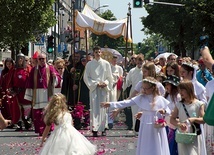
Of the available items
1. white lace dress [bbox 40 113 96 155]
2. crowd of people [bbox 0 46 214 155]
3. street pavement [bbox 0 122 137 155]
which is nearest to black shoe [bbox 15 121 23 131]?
crowd of people [bbox 0 46 214 155]

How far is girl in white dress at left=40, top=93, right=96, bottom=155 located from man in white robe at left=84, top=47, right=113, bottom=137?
24.6 ft

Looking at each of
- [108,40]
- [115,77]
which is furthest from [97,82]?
[108,40]

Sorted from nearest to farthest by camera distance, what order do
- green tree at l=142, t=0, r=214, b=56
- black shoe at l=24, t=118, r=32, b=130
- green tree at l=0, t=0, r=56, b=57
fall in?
black shoe at l=24, t=118, r=32, b=130 < green tree at l=0, t=0, r=56, b=57 < green tree at l=142, t=0, r=214, b=56

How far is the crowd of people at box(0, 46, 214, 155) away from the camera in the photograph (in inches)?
447

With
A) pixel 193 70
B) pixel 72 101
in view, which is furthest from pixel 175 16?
pixel 193 70

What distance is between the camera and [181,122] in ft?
35.1

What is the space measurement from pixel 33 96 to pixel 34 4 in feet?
80.7

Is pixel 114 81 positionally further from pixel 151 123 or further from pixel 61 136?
pixel 151 123

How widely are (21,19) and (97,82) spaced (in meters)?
25.0

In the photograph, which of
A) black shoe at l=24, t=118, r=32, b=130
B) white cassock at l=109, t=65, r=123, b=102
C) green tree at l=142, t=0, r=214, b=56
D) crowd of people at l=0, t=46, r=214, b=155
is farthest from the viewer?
green tree at l=142, t=0, r=214, b=56

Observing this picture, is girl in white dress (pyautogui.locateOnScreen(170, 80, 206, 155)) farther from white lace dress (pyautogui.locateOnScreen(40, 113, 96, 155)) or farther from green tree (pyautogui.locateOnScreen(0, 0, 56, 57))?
green tree (pyautogui.locateOnScreen(0, 0, 56, 57))

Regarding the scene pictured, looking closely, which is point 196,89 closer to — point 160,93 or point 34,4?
point 160,93

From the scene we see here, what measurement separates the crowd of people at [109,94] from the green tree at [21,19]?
663 inches

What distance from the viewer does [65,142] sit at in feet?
40.1
